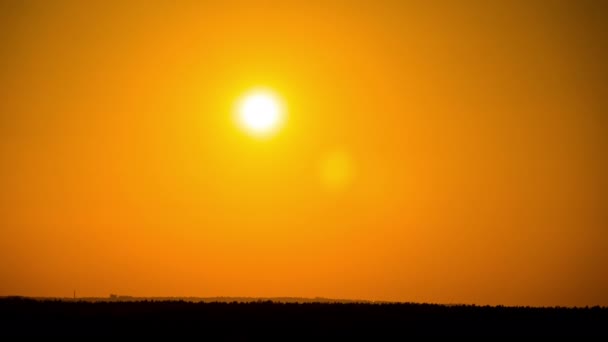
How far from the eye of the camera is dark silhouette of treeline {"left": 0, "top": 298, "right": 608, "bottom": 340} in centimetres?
3991

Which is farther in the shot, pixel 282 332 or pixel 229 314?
pixel 229 314

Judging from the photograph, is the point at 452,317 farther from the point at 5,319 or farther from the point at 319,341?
the point at 5,319

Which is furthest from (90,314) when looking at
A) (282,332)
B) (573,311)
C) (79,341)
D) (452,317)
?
(573,311)

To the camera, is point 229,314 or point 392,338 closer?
point 392,338

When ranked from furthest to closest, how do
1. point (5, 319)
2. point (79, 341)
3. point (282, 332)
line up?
point (5, 319), point (282, 332), point (79, 341)

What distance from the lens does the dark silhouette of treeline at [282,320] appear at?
1571 inches

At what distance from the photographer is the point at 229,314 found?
150 ft

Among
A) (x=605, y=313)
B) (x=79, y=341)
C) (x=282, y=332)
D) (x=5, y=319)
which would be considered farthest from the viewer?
(x=605, y=313)

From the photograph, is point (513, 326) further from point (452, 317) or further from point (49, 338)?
point (49, 338)

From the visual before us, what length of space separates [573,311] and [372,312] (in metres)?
14.3

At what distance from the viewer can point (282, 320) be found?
143 feet

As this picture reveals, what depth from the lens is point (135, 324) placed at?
41469mm

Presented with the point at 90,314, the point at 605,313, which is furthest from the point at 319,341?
the point at 605,313

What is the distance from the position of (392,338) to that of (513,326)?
8.73 meters
